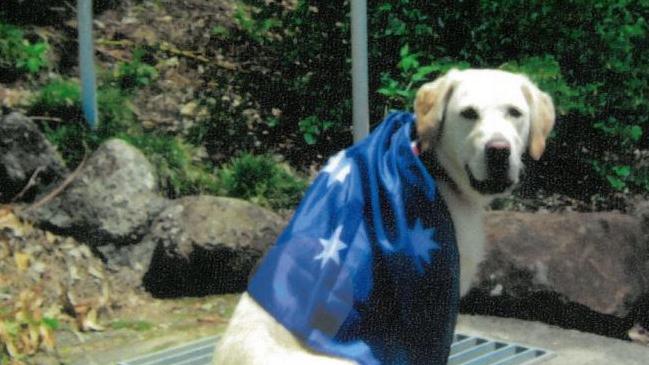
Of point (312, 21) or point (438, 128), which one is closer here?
point (438, 128)

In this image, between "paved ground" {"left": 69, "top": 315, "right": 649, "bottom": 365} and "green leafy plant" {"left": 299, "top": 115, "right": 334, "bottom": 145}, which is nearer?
"paved ground" {"left": 69, "top": 315, "right": 649, "bottom": 365}

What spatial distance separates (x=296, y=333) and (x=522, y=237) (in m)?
2.36

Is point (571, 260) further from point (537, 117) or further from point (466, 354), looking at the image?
A: point (537, 117)

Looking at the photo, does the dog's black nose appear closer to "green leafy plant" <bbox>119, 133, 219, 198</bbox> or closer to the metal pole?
the metal pole

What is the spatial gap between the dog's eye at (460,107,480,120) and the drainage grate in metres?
1.56

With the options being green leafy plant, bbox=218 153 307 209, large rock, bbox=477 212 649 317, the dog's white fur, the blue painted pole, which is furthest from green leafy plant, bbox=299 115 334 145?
the dog's white fur

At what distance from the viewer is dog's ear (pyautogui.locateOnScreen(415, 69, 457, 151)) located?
3.37m

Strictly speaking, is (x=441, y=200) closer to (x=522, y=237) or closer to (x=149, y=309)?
(x=522, y=237)

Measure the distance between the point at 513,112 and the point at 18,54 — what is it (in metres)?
4.55

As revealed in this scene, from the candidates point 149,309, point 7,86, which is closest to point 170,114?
point 7,86

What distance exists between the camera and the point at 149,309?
514 cm

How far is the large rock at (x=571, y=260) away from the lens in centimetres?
506

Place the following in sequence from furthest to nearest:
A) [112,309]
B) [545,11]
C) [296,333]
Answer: [545,11] → [112,309] → [296,333]

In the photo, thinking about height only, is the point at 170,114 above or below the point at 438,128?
below
